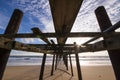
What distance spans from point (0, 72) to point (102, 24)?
2618 millimetres

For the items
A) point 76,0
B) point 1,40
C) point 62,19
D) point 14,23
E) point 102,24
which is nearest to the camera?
point 76,0

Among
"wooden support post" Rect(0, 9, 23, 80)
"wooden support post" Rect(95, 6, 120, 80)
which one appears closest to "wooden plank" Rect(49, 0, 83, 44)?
"wooden support post" Rect(95, 6, 120, 80)

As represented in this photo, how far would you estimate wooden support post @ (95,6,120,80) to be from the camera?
5.59ft

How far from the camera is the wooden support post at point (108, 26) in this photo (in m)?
1.70

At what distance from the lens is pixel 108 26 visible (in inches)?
77.4

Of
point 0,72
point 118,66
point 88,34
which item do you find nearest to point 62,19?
point 88,34

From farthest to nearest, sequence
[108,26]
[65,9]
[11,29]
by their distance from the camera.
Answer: [11,29], [108,26], [65,9]

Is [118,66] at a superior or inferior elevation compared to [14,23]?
inferior

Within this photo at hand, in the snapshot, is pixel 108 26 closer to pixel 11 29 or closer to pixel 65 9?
pixel 65 9

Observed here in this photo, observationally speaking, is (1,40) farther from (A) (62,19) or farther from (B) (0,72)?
(A) (62,19)

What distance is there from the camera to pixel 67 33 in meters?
1.96

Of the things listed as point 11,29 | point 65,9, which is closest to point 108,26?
point 65,9

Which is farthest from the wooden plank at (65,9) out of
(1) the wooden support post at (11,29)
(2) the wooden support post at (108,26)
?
(1) the wooden support post at (11,29)

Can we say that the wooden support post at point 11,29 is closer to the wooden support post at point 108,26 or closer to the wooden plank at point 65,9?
the wooden plank at point 65,9
